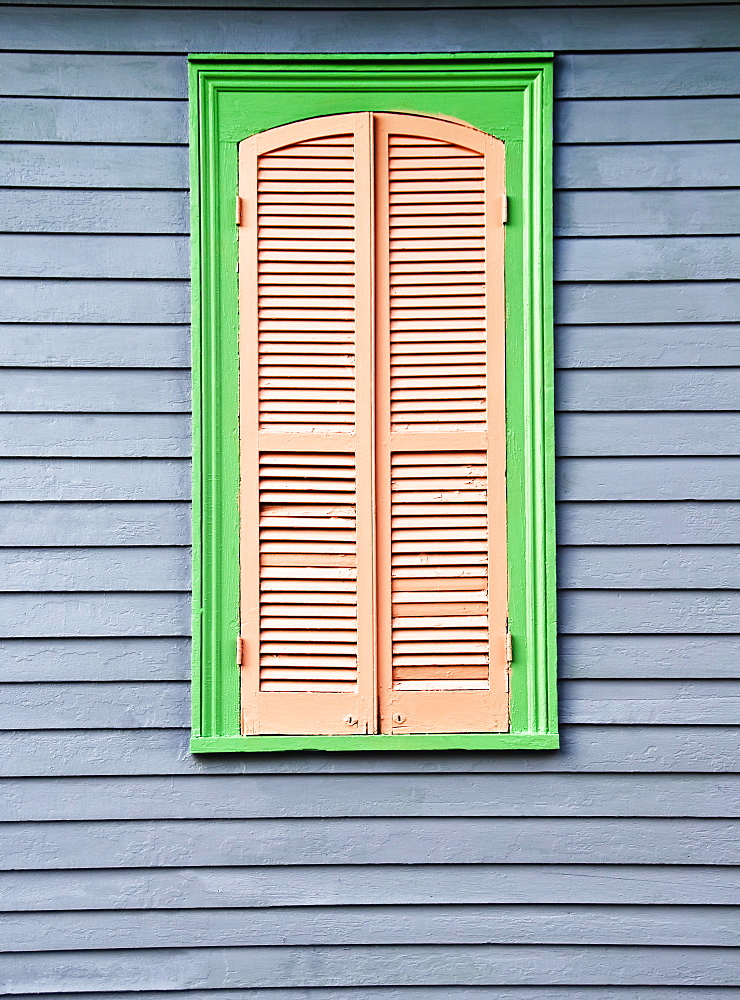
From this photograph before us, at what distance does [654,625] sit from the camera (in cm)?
221

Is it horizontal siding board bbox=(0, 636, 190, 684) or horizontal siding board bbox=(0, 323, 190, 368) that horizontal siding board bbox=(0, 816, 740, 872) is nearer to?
horizontal siding board bbox=(0, 636, 190, 684)

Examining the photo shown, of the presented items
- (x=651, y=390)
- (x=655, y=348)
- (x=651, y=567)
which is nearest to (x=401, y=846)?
(x=651, y=567)

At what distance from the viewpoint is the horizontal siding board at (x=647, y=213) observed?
2240 mm

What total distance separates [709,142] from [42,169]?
1.97m

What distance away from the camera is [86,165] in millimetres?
2225

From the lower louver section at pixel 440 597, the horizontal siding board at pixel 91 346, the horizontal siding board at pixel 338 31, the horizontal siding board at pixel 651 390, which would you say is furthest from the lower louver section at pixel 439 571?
the horizontal siding board at pixel 338 31

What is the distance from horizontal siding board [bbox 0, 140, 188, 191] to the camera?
7.29 ft

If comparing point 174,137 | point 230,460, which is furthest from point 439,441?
point 174,137

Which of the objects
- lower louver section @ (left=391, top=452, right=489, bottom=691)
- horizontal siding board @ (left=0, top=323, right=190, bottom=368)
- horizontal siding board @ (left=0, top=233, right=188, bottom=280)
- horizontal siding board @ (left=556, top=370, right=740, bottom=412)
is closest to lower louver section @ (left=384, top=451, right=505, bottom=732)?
lower louver section @ (left=391, top=452, right=489, bottom=691)

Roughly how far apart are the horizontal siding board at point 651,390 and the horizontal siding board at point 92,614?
130 cm

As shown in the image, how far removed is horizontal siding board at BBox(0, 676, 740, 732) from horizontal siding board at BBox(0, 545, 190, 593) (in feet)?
0.16

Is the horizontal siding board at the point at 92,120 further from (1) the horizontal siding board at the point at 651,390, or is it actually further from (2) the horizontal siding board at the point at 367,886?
(2) the horizontal siding board at the point at 367,886

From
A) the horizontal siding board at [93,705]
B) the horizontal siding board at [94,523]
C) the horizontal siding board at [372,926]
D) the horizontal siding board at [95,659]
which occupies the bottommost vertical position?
the horizontal siding board at [372,926]

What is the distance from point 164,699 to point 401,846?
805mm
